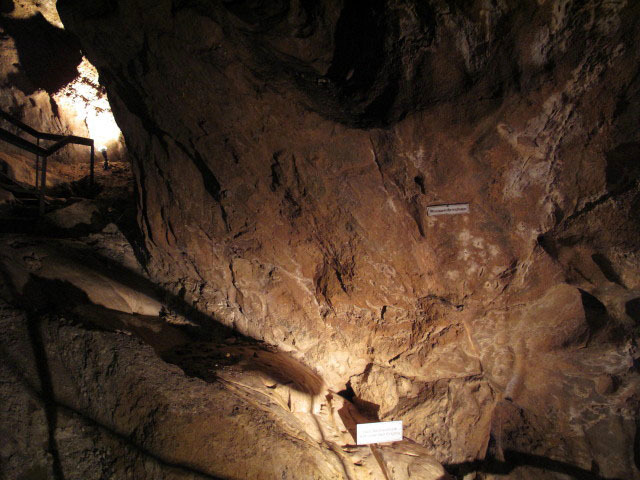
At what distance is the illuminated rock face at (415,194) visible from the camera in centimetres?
236

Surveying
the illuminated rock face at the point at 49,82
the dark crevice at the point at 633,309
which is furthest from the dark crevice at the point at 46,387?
the illuminated rock face at the point at 49,82

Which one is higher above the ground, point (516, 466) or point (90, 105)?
point (90, 105)

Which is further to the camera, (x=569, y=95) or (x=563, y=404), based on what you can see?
(x=563, y=404)

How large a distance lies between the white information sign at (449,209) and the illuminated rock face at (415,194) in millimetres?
59

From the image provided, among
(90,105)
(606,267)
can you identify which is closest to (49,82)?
(90,105)

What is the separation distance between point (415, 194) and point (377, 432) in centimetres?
210

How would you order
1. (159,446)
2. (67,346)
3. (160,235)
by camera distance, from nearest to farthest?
(159,446) → (67,346) → (160,235)

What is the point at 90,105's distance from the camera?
795 cm

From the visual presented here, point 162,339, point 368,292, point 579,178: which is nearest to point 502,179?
point 579,178

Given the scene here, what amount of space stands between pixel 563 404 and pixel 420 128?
350cm

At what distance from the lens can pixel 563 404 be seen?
379 cm

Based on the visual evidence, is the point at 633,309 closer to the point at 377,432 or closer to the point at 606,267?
the point at 606,267

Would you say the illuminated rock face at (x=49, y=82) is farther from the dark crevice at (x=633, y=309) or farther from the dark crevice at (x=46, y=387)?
the dark crevice at (x=633, y=309)

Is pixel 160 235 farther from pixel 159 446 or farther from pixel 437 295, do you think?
pixel 437 295
